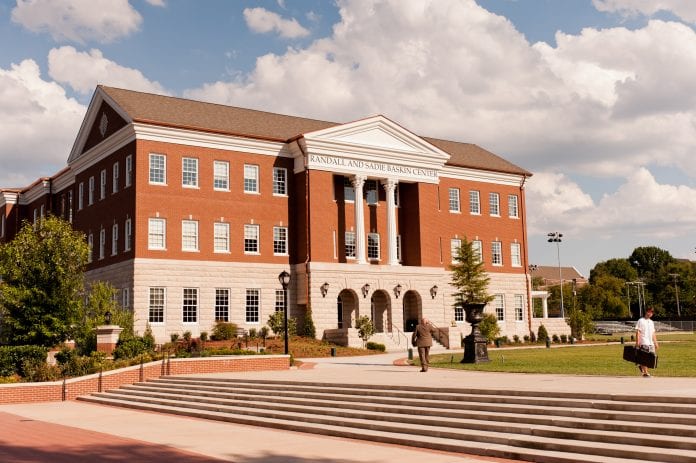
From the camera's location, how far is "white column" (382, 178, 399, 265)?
164 feet

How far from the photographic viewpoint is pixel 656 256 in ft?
499

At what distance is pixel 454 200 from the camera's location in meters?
56.8

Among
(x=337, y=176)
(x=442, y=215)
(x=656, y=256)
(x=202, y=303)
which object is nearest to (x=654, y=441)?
(x=202, y=303)

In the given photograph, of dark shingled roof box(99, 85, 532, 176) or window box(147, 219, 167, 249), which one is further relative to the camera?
dark shingled roof box(99, 85, 532, 176)

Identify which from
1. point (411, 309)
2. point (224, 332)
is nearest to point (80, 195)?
point (224, 332)

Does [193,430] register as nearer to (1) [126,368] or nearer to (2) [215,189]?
(1) [126,368]

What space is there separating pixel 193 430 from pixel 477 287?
34638 mm

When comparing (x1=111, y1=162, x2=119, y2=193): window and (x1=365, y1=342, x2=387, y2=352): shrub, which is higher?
(x1=111, y1=162, x2=119, y2=193): window

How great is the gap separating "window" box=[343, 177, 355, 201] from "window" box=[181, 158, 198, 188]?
10.1m

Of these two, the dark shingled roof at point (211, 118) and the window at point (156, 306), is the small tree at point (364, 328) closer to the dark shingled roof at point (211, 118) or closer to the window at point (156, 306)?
the window at point (156, 306)

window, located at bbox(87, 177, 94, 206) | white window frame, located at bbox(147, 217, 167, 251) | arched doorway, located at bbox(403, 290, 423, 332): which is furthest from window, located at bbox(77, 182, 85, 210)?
arched doorway, located at bbox(403, 290, 423, 332)

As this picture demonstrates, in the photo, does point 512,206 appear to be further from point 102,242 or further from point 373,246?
point 102,242

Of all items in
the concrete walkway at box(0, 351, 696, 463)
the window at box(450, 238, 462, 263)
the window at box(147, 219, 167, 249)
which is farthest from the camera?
the window at box(450, 238, 462, 263)

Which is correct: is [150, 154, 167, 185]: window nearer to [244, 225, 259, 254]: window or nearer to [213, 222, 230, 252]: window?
[213, 222, 230, 252]: window
